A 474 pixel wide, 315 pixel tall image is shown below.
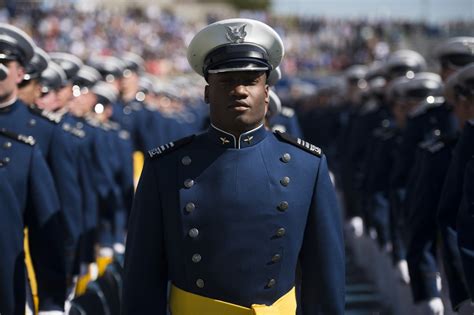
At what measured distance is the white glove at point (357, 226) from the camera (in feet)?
44.4

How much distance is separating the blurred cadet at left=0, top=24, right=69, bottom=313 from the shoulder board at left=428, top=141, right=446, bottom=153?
208 centimetres

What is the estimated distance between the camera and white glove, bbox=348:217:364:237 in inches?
533

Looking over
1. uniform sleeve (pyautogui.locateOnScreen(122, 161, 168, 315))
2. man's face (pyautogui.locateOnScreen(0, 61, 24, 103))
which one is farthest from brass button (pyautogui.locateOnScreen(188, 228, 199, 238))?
man's face (pyautogui.locateOnScreen(0, 61, 24, 103))

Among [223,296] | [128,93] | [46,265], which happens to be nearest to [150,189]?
[223,296]

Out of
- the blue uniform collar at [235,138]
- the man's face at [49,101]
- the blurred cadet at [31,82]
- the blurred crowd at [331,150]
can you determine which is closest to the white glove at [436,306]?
the blurred crowd at [331,150]

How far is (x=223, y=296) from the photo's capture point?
4223 mm

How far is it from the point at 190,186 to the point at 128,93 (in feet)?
34.2

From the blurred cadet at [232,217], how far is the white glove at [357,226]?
910 centimetres

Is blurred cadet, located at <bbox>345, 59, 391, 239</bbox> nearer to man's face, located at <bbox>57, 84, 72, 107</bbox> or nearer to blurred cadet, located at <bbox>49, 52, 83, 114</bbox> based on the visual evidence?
blurred cadet, located at <bbox>49, 52, 83, 114</bbox>

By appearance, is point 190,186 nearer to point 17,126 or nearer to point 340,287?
point 340,287

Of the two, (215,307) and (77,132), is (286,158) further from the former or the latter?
(77,132)

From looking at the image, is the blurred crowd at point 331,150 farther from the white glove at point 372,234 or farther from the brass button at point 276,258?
the brass button at point 276,258

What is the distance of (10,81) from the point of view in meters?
6.07

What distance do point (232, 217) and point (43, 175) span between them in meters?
1.68
